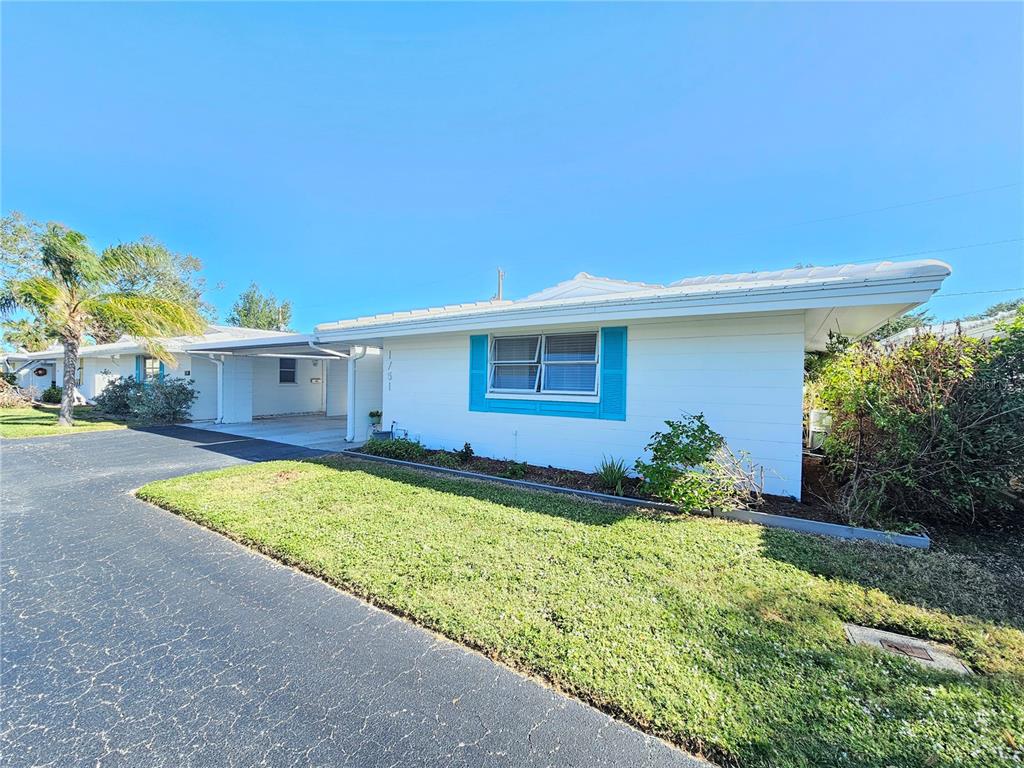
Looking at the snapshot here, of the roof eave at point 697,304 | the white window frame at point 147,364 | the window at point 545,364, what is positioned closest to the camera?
the roof eave at point 697,304

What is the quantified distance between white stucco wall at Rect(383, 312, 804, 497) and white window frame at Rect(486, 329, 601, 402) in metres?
0.38

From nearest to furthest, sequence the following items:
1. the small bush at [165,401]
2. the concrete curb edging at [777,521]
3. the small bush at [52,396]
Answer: the concrete curb edging at [777,521]
the small bush at [165,401]
the small bush at [52,396]

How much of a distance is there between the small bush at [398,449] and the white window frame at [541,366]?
6.25ft

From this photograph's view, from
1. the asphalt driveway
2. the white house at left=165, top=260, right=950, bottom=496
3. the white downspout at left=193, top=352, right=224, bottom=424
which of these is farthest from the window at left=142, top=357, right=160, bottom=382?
the asphalt driveway

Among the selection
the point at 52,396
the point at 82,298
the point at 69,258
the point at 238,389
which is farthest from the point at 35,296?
the point at 52,396

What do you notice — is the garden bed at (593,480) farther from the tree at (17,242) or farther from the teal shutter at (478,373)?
the tree at (17,242)

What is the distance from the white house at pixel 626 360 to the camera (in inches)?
197

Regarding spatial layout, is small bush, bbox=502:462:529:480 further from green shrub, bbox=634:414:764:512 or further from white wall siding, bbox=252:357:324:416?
white wall siding, bbox=252:357:324:416

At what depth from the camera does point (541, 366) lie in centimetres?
711

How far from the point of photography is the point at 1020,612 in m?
2.89

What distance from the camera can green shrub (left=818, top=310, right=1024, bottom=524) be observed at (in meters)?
4.11

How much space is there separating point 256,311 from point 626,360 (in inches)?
1668

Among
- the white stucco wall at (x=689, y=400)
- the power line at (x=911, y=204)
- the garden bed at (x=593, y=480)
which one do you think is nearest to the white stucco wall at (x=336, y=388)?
the garden bed at (x=593, y=480)

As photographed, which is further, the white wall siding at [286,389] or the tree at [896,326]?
the white wall siding at [286,389]
